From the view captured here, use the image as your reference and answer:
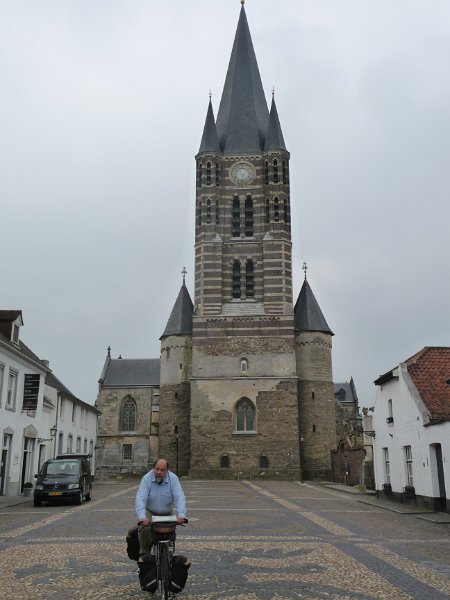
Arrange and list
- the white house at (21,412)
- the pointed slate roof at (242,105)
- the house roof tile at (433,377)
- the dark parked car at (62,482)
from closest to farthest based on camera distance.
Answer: the house roof tile at (433,377) < the dark parked car at (62,482) < the white house at (21,412) < the pointed slate roof at (242,105)

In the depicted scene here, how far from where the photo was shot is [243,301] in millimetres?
48750

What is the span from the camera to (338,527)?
1362 centimetres

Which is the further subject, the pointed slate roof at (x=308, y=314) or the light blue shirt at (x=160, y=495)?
the pointed slate roof at (x=308, y=314)

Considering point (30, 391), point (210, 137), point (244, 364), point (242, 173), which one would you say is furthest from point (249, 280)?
point (30, 391)

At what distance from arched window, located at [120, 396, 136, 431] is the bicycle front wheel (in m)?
56.6

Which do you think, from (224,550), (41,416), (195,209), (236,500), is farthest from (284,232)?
(224,550)

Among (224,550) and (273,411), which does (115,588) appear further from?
(273,411)

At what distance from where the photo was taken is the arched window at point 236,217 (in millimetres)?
51031

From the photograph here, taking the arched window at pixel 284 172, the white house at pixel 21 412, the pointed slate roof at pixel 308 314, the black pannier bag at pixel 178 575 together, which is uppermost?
the arched window at pixel 284 172

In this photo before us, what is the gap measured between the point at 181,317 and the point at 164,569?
43812mm

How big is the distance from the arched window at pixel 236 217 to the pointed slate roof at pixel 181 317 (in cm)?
668

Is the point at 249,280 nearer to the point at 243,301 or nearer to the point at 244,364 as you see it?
the point at 243,301

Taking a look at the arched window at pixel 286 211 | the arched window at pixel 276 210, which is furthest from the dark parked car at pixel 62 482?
the arched window at pixel 286 211

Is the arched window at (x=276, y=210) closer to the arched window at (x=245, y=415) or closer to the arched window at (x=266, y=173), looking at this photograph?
the arched window at (x=266, y=173)
